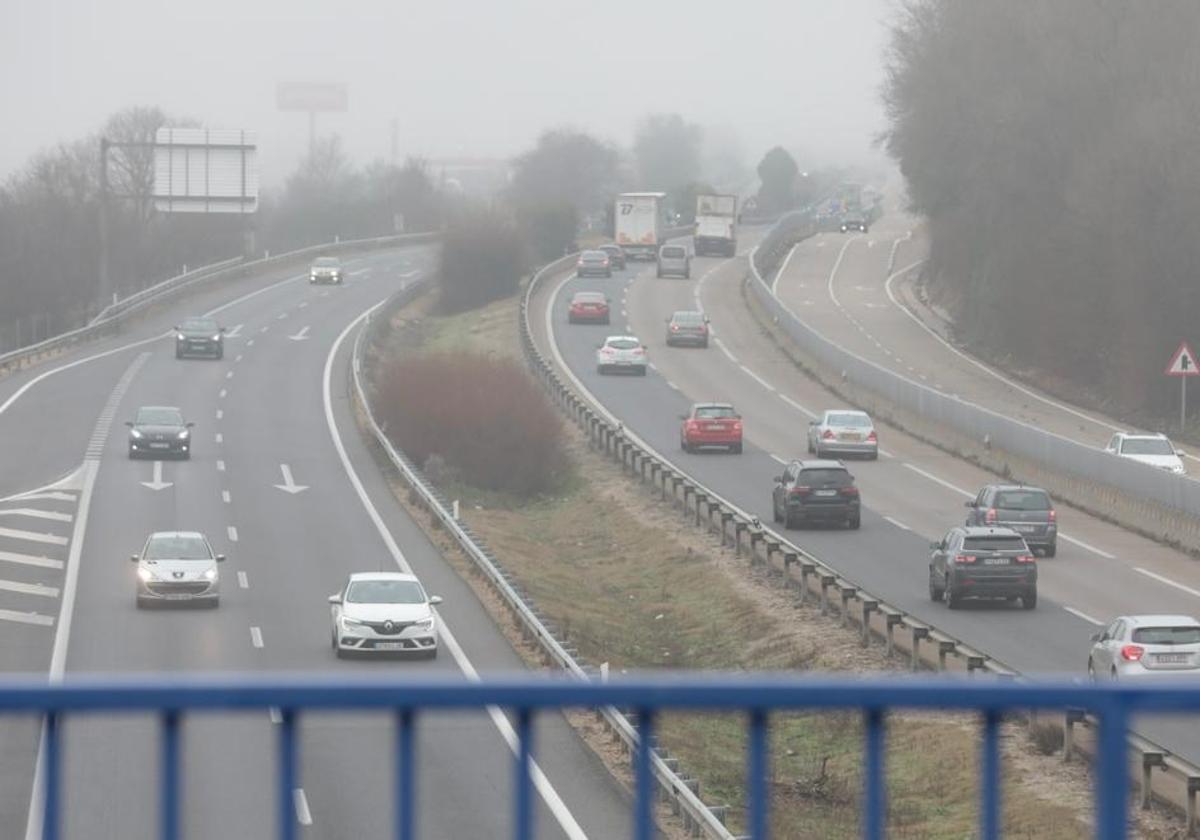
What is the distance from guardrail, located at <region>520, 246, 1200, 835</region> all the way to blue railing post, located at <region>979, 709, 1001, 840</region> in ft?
1.06

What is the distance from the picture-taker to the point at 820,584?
31.5 meters

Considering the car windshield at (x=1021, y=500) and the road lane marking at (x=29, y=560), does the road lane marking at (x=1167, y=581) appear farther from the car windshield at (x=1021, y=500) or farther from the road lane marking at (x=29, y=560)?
the road lane marking at (x=29, y=560)

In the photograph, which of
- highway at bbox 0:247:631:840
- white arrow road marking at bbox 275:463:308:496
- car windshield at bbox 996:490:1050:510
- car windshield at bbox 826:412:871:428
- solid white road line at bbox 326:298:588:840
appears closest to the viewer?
highway at bbox 0:247:631:840

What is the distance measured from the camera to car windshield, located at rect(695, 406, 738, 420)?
52.1 metres

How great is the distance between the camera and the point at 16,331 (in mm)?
85812

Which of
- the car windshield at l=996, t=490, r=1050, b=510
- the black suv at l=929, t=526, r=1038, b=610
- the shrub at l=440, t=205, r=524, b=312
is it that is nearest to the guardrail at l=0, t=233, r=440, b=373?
the shrub at l=440, t=205, r=524, b=312

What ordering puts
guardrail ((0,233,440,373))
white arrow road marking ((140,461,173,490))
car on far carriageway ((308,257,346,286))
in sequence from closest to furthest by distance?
white arrow road marking ((140,461,173,490)) < guardrail ((0,233,440,373)) < car on far carriageway ((308,257,346,286))

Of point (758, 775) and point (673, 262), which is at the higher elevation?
point (758, 775)

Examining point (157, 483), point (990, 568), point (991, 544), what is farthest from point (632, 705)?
point (157, 483)

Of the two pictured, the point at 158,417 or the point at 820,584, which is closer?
the point at 820,584

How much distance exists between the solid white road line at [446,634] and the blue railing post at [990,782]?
112cm

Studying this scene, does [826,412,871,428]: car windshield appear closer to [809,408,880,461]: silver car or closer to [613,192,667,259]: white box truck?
[809,408,880,461]: silver car

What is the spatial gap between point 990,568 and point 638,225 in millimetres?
84293

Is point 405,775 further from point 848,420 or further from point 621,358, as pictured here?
point 621,358
